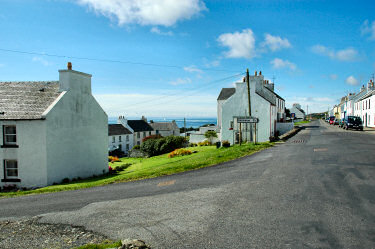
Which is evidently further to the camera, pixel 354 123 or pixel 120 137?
pixel 120 137

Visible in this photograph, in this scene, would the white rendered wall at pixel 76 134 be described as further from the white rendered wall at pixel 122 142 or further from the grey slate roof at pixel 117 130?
the grey slate roof at pixel 117 130

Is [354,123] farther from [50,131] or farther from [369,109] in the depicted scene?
[50,131]

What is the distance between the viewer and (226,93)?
5616cm

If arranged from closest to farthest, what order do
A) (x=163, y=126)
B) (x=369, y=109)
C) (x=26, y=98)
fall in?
(x=26, y=98), (x=369, y=109), (x=163, y=126)

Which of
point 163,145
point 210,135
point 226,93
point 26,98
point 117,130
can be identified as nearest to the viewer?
point 26,98

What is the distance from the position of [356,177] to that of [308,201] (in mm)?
4012

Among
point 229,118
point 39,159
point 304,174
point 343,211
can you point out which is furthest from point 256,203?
point 229,118

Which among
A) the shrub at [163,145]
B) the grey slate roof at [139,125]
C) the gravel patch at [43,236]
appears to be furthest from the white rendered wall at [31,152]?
the grey slate roof at [139,125]

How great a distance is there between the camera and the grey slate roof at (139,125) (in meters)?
73.5

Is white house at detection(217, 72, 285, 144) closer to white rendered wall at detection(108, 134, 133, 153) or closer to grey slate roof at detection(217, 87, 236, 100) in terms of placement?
grey slate roof at detection(217, 87, 236, 100)

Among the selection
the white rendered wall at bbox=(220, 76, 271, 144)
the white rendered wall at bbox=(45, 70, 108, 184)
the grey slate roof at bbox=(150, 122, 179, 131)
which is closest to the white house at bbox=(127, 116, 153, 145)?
the grey slate roof at bbox=(150, 122, 179, 131)

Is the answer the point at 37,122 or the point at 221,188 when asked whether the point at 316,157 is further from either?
the point at 37,122

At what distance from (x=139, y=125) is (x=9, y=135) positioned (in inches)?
2264

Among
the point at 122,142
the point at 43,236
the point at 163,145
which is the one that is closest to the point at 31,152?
the point at 43,236
